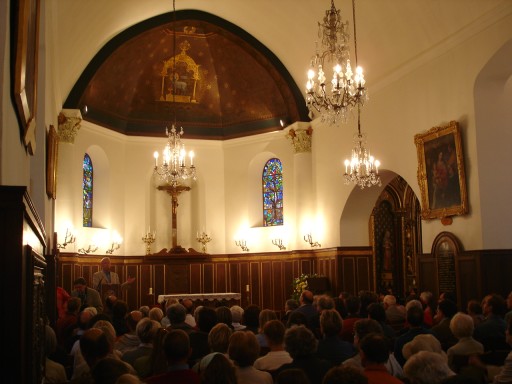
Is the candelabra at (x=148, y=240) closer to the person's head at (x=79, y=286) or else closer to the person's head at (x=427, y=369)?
the person's head at (x=79, y=286)

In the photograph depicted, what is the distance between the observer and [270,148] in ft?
76.9

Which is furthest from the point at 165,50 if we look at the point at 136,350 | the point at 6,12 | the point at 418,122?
the point at 6,12

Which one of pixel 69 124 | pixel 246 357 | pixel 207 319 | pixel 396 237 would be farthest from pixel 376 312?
pixel 396 237

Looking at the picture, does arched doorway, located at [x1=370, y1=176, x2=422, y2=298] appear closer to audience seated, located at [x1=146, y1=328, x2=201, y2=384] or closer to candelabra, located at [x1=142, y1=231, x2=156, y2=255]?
candelabra, located at [x1=142, y1=231, x2=156, y2=255]

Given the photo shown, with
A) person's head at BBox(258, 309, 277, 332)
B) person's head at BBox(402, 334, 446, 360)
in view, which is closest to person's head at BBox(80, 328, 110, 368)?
person's head at BBox(402, 334, 446, 360)

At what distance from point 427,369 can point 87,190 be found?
62.5 feet

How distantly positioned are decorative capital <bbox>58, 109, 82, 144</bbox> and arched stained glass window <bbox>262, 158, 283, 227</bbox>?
7097 mm

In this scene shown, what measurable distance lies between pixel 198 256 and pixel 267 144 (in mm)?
4583

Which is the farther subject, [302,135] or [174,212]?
[174,212]

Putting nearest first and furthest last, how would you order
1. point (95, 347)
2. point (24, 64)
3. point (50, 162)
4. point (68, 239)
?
point (24, 64)
point (95, 347)
point (50, 162)
point (68, 239)

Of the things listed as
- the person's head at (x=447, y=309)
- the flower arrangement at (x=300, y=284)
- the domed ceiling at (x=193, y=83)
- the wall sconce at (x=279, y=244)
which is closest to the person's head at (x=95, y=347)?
the person's head at (x=447, y=309)

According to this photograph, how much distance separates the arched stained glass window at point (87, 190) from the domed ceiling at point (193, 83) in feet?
4.77

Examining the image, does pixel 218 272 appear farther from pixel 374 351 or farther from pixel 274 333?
pixel 374 351

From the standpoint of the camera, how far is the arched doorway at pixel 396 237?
24141mm
